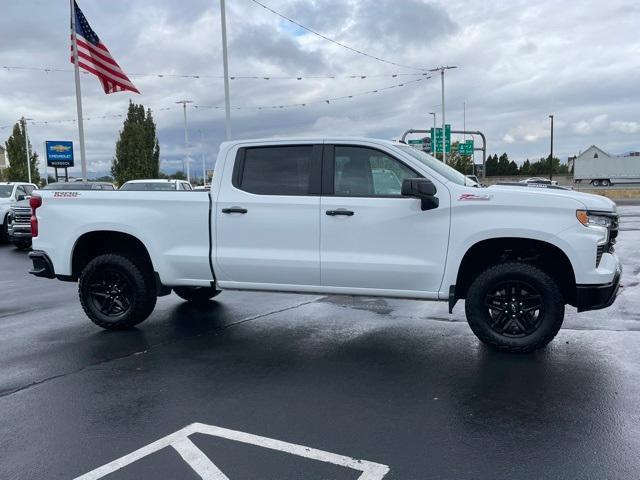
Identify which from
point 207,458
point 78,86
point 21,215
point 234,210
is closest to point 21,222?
point 21,215

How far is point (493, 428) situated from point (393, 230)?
6.99 feet

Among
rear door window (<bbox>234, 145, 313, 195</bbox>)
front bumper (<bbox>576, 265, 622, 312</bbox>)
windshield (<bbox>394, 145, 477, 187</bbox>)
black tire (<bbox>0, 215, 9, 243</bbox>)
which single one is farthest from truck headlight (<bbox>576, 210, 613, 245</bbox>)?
black tire (<bbox>0, 215, 9, 243</bbox>)

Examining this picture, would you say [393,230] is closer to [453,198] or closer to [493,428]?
[453,198]

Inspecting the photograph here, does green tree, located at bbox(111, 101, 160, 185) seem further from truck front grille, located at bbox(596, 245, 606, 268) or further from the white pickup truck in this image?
truck front grille, located at bbox(596, 245, 606, 268)

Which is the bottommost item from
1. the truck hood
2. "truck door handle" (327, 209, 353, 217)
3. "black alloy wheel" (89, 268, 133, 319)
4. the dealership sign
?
"black alloy wheel" (89, 268, 133, 319)

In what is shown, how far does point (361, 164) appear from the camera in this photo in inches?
221

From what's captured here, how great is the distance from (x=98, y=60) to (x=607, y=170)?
Result: 62.9 m

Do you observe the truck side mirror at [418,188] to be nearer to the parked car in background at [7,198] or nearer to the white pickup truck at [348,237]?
the white pickup truck at [348,237]

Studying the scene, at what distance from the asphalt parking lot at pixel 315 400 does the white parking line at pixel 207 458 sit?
0.5 inches

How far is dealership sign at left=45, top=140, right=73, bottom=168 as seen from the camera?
52003 millimetres

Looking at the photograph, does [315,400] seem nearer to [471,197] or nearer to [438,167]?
[471,197]

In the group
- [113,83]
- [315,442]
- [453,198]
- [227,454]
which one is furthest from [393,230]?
[113,83]

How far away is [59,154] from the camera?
5303cm

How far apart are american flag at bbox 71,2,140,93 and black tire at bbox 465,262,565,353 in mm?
14762
